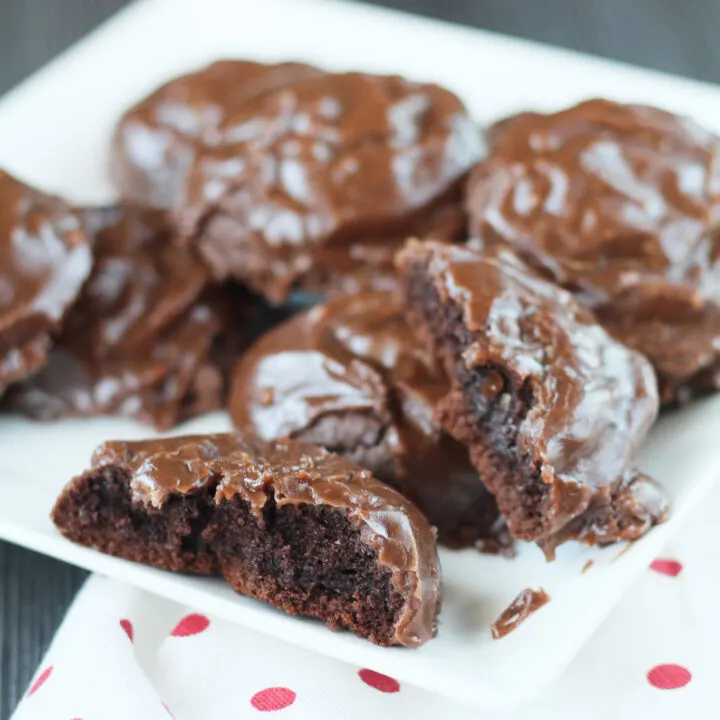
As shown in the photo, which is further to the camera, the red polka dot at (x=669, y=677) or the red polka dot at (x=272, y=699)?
the red polka dot at (x=669, y=677)

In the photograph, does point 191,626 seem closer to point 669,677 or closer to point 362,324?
point 362,324

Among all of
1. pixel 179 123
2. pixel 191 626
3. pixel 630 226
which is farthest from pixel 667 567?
pixel 179 123

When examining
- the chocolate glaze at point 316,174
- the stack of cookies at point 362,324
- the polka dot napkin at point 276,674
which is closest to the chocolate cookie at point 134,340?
the stack of cookies at point 362,324

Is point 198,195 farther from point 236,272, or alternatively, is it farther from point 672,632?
point 672,632

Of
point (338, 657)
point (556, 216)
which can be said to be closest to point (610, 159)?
point (556, 216)

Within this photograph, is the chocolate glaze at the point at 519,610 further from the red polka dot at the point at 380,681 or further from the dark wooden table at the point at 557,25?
the dark wooden table at the point at 557,25

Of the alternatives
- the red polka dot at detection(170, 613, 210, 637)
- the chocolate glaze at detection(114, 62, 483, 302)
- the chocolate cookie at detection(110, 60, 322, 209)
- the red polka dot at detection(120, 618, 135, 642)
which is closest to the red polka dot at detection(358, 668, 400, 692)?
the red polka dot at detection(170, 613, 210, 637)
